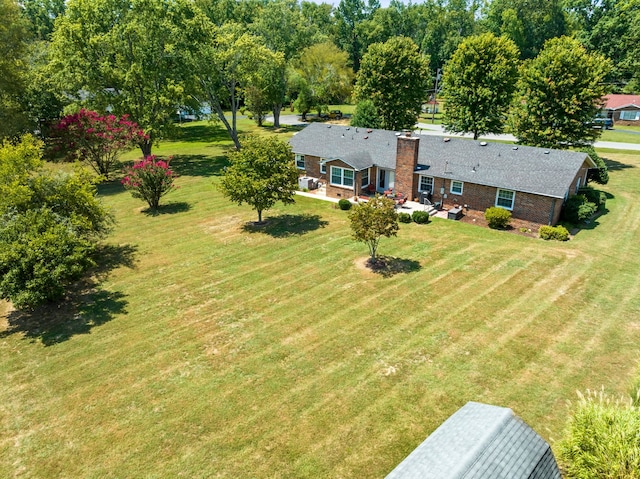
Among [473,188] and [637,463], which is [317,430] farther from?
[473,188]

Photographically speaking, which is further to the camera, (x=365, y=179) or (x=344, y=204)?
(x=365, y=179)

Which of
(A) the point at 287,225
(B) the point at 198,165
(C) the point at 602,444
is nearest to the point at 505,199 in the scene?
(A) the point at 287,225

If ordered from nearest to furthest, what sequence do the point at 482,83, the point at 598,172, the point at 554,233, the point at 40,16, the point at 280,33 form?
1. the point at 554,233
2. the point at 598,172
3. the point at 482,83
4. the point at 280,33
5. the point at 40,16

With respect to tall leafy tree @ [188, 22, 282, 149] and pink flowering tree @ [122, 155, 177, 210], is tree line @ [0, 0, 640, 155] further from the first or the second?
pink flowering tree @ [122, 155, 177, 210]

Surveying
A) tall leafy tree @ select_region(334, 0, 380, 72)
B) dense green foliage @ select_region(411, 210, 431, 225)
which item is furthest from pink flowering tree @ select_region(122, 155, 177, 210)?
tall leafy tree @ select_region(334, 0, 380, 72)

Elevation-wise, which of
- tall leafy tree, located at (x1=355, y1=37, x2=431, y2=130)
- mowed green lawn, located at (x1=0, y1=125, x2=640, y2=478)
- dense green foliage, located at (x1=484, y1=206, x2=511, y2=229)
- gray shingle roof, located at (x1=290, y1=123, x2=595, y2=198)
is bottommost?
mowed green lawn, located at (x1=0, y1=125, x2=640, y2=478)

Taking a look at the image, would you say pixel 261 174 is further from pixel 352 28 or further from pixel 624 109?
pixel 352 28
